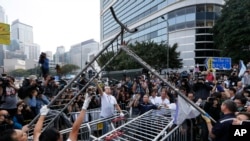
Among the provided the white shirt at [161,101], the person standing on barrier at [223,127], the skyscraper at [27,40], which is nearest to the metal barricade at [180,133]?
the person standing on barrier at [223,127]

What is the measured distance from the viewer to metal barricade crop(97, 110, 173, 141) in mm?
4746

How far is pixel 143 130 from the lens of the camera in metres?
5.41

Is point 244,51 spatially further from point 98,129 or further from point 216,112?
point 98,129

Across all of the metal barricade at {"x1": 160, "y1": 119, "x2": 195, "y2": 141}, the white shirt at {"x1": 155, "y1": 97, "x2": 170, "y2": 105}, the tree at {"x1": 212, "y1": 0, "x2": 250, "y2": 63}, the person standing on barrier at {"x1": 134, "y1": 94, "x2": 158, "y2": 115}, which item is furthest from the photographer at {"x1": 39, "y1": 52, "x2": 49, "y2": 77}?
the tree at {"x1": 212, "y1": 0, "x2": 250, "y2": 63}

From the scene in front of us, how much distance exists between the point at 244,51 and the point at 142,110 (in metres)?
30.7

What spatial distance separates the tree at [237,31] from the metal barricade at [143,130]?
31.3 m

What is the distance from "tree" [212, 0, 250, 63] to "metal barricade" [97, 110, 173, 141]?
31.3 metres

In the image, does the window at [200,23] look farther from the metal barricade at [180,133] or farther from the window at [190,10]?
the metal barricade at [180,133]

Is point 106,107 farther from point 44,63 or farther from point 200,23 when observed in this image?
point 200,23

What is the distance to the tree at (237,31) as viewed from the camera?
111 ft

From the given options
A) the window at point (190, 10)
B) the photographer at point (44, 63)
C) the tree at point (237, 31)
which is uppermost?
the window at point (190, 10)

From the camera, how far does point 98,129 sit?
234 inches

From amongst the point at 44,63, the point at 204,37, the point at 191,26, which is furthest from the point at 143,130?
the point at 191,26

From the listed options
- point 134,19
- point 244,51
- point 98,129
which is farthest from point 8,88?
point 134,19
